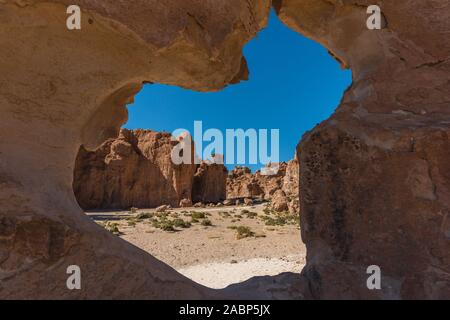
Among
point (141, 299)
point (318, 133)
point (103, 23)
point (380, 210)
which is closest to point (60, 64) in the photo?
point (103, 23)

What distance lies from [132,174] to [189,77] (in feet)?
89.3

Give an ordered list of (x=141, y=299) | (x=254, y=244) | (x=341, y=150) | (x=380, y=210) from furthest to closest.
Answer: (x=254, y=244) < (x=341, y=150) < (x=380, y=210) < (x=141, y=299)

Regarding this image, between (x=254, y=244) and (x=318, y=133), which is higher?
(x=318, y=133)

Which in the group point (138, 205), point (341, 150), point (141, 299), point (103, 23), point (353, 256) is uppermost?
point (103, 23)

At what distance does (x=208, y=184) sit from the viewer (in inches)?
1406

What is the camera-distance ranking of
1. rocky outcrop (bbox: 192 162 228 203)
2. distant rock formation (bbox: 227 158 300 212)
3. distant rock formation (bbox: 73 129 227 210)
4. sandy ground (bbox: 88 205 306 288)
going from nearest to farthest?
1. sandy ground (bbox: 88 205 306 288)
2. distant rock formation (bbox: 73 129 227 210)
3. rocky outcrop (bbox: 192 162 228 203)
4. distant rock formation (bbox: 227 158 300 212)

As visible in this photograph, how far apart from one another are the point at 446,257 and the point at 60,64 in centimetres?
309

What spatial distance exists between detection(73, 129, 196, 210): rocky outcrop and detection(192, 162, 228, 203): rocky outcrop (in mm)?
4449

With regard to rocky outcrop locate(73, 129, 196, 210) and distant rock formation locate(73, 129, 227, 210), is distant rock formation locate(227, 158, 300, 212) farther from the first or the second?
rocky outcrop locate(73, 129, 196, 210)

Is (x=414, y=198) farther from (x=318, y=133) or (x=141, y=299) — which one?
(x=141, y=299)

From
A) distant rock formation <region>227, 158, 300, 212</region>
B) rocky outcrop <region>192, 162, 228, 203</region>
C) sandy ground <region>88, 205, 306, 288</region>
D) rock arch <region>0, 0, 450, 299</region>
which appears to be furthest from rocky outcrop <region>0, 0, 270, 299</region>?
distant rock formation <region>227, 158, 300, 212</region>

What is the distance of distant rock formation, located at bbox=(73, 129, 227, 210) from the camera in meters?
26.6

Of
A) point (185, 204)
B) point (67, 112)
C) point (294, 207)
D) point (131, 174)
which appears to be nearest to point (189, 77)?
point (67, 112)
